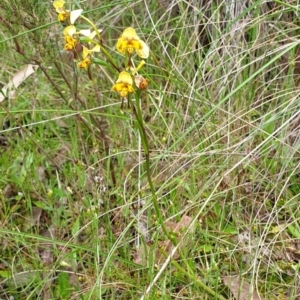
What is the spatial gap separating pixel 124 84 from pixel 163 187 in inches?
17.5

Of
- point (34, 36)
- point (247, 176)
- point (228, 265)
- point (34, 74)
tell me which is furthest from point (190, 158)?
point (34, 74)

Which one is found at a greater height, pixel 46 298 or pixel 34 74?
pixel 34 74

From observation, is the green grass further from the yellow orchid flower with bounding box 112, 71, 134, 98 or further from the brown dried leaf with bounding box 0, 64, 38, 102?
the yellow orchid flower with bounding box 112, 71, 134, 98

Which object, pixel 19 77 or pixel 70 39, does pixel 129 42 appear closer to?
pixel 70 39

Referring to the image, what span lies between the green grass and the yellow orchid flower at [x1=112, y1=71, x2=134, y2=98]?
1.03 ft

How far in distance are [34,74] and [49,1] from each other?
48cm

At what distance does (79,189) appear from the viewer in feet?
5.64

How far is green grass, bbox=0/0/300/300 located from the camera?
140cm

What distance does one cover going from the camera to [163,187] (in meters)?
1.42

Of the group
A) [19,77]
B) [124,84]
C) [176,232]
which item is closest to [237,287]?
[176,232]

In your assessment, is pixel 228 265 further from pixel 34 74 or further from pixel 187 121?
pixel 34 74

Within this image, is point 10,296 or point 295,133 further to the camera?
point 295,133

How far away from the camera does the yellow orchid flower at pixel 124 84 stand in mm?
1021

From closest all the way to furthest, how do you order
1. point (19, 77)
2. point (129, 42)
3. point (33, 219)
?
point (129, 42), point (33, 219), point (19, 77)
